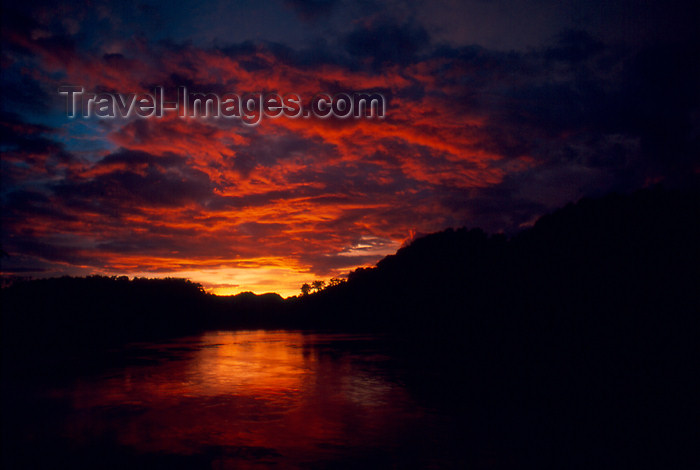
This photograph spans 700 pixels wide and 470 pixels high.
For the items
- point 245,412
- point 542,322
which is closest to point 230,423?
point 245,412

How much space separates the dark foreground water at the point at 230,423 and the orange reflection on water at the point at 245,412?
0.03m

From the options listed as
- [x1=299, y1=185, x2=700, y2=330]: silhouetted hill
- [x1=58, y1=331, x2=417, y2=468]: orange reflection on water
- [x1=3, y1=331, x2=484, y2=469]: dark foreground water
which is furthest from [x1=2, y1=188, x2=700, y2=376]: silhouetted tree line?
[x1=3, y1=331, x2=484, y2=469]: dark foreground water

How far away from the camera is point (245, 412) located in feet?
43.4

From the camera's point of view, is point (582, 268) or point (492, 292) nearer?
point (582, 268)

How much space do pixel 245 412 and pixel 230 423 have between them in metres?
1.27

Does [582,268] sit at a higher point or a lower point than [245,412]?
higher

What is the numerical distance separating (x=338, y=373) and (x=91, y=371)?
1388cm

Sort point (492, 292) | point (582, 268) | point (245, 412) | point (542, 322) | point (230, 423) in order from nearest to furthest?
point (230, 423) → point (245, 412) → point (542, 322) → point (582, 268) → point (492, 292)

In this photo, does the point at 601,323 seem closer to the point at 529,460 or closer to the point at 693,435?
the point at 693,435

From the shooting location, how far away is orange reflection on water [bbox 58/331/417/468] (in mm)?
10117

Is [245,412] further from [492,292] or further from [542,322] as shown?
[492,292]

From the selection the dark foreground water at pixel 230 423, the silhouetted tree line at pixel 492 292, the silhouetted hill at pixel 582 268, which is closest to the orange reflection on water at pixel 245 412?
the dark foreground water at pixel 230 423

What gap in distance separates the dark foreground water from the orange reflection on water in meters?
0.03

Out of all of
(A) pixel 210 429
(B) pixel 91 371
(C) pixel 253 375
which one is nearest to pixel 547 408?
(A) pixel 210 429
